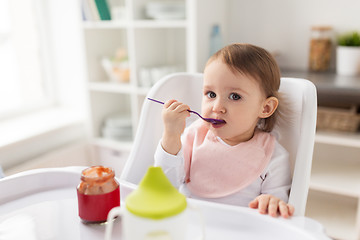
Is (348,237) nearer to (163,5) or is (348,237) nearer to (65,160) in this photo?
(163,5)

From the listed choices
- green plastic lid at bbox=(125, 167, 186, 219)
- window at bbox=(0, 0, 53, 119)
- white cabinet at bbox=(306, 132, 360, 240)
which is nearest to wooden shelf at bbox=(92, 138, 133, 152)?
window at bbox=(0, 0, 53, 119)

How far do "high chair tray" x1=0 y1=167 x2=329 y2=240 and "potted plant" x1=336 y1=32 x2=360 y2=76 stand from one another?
135 centimetres

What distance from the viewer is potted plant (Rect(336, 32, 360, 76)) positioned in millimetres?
1837

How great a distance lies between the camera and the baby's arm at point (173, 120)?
3.08ft

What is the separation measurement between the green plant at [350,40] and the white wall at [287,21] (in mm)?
91

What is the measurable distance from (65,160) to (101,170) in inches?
66.6

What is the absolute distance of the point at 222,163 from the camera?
1.07 meters

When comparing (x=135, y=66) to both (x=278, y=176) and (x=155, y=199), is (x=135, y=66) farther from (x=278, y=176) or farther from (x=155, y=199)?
(x=155, y=199)

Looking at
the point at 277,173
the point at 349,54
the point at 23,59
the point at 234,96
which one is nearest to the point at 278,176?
the point at 277,173

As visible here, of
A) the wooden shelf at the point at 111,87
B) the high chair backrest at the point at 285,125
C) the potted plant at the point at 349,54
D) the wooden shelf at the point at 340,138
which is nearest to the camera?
the high chair backrest at the point at 285,125

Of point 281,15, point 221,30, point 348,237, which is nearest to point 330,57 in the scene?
point 281,15

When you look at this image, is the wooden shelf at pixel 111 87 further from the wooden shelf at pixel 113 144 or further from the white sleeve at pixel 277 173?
the white sleeve at pixel 277 173

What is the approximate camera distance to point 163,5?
6.54 ft

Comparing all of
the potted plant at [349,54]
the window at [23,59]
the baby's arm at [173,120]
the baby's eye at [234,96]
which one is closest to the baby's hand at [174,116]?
the baby's arm at [173,120]
